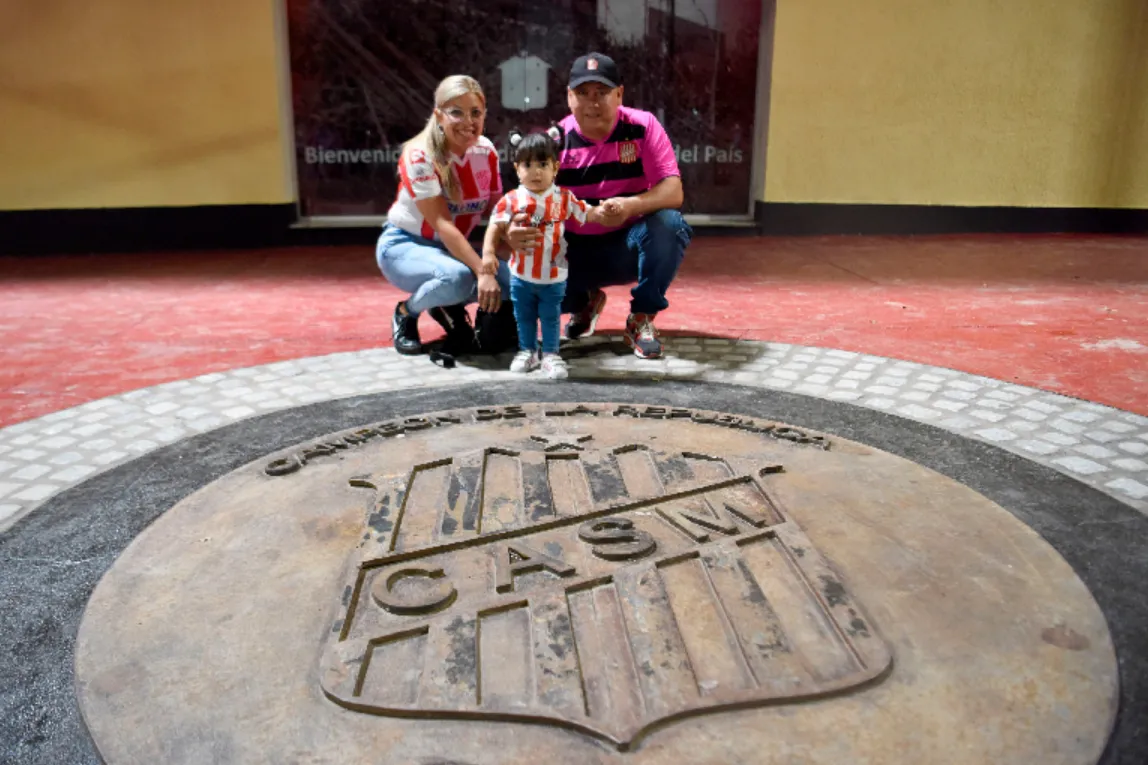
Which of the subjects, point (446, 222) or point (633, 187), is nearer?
point (446, 222)

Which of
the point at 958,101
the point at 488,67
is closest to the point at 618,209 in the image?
the point at 488,67

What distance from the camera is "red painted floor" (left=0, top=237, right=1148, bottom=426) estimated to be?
3229 mm

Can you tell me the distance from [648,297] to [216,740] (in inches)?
96.2

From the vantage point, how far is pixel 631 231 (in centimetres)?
334

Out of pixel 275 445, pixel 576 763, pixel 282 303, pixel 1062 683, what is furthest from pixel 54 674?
pixel 282 303

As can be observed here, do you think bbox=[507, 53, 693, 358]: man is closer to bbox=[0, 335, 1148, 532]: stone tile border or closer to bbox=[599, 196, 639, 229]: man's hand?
bbox=[599, 196, 639, 229]: man's hand

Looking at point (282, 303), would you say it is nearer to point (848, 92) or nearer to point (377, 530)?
point (377, 530)

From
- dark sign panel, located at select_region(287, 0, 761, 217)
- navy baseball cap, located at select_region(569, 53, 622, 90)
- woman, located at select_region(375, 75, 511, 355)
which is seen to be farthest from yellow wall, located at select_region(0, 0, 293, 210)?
navy baseball cap, located at select_region(569, 53, 622, 90)

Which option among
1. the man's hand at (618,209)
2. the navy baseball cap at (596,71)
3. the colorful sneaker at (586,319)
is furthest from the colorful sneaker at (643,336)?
the navy baseball cap at (596,71)

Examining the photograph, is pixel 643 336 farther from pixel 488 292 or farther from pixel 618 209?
pixel 488 292

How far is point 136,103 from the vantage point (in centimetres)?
600

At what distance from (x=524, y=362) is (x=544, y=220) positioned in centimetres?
49

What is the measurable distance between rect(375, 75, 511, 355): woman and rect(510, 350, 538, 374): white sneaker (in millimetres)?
192

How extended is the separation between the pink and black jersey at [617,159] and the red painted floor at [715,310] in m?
0.74
